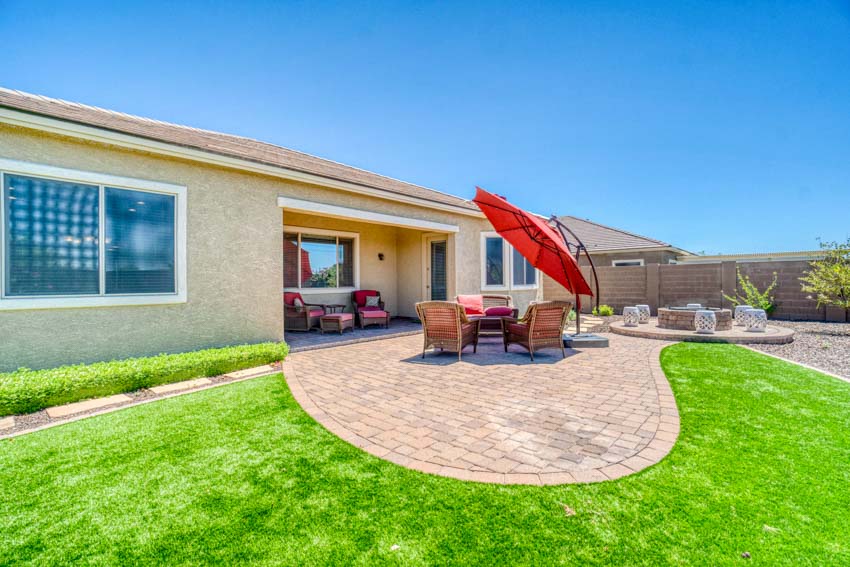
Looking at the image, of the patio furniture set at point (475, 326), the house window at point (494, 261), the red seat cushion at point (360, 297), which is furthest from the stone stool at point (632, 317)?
the red seat cushion at point (360, 297)

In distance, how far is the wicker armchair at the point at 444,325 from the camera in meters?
7.41

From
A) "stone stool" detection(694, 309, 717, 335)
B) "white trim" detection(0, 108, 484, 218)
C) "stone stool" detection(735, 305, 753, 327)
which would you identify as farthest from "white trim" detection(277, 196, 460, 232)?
"stone stool" detection(735, 305, 753, 327)

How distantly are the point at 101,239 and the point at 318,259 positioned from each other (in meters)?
6.46

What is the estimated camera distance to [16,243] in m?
5.54

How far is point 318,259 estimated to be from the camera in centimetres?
1235

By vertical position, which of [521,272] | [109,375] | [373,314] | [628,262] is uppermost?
[628,262]

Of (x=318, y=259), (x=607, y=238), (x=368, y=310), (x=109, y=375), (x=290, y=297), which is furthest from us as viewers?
(x=607, y=238)

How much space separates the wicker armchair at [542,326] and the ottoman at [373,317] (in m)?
4.97

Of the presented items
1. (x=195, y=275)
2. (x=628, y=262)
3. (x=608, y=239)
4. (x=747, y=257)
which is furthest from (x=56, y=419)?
(x=747, y=257)

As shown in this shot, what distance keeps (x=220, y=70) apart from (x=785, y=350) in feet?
55.5

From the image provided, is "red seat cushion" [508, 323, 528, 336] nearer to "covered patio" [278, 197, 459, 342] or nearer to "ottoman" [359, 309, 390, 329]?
"covered patio" [278, 197, 459, 342]

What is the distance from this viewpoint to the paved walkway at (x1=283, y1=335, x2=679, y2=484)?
3.41 meters

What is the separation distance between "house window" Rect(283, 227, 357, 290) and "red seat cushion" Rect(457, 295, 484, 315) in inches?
181

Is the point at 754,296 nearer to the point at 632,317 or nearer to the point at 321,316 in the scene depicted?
the point at 632,317
